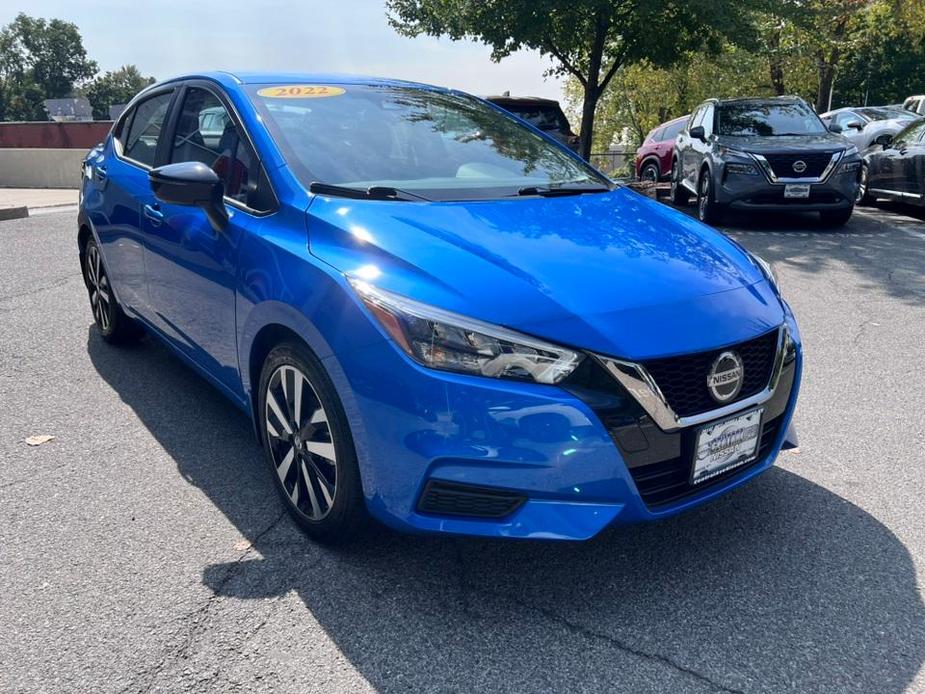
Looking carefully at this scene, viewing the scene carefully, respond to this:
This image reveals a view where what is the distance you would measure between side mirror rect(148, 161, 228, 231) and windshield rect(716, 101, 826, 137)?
8587mm

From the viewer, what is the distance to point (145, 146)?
4379mm

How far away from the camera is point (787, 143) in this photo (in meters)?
9.71

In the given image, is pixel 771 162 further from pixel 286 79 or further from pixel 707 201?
pixel 286 79

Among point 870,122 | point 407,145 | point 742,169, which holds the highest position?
point 407,145

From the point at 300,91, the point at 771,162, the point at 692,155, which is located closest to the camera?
the point at 300,91

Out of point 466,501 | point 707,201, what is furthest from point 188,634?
point 707,201

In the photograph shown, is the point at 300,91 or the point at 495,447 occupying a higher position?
the point at 300,91

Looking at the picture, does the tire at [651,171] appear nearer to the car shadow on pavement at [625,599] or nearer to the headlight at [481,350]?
the car shadow on pavement at [625,599]

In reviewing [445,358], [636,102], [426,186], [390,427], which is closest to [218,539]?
[390,427]

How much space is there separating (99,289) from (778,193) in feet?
24.7

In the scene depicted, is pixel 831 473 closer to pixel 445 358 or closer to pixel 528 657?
pixel 528 657

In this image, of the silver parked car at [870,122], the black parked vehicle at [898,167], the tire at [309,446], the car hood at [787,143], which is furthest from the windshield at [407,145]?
the silver parked car at [870,122]

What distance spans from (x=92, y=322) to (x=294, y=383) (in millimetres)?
3831

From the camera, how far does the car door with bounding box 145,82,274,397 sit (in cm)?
313
